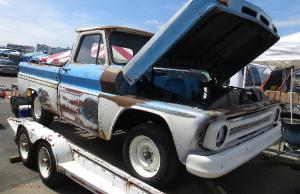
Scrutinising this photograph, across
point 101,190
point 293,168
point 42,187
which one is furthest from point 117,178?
point 293,168

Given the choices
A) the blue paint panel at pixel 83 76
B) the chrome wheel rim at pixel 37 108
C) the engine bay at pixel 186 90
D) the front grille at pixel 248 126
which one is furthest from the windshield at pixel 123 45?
the chrome wheel rim at pixel 37 108

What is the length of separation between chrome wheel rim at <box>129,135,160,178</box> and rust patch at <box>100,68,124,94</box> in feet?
2.40

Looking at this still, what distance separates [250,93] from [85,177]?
266 cm

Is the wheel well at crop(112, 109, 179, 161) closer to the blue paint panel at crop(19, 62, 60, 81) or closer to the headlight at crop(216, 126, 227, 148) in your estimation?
the headlight at crop(216, 126, 227, 148)

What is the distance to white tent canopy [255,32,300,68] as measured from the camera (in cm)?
877

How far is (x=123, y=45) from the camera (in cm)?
509

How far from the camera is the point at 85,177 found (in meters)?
3.86

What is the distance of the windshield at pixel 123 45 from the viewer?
16.1 ft

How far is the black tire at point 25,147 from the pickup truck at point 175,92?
0.07m

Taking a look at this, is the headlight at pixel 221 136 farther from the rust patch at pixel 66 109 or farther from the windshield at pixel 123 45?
the rust patch at pixel 66 109

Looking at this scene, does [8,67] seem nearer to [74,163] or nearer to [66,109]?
[66,109]

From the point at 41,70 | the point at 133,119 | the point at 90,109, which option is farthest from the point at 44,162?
the point at 41,70

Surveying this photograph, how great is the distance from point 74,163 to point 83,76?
4.26 ft

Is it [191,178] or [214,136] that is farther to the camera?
[191,178]
